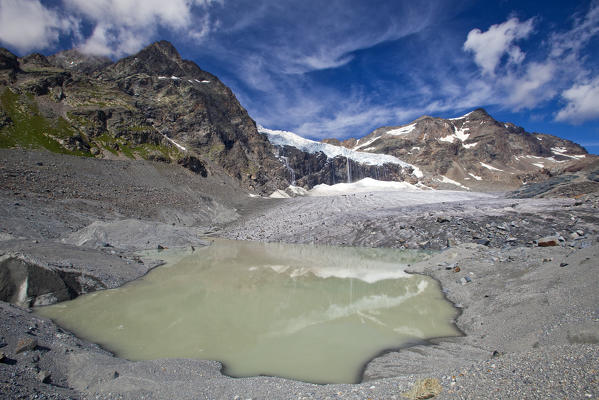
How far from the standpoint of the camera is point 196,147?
79.3m

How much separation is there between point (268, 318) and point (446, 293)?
669cm

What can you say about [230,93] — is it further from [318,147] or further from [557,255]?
[557,255]

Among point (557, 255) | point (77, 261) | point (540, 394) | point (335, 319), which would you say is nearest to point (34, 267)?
point (77, 261)

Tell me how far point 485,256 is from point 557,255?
2.71m

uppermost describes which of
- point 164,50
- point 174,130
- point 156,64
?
point 164,50

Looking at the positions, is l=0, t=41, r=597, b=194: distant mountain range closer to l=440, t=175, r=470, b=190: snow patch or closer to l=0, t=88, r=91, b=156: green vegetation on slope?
l=0, t=88, r=91, b=156: green vegetation on slope

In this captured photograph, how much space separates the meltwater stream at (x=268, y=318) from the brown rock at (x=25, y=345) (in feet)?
5.43

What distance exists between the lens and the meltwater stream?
6.26 m

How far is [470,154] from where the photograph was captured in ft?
516

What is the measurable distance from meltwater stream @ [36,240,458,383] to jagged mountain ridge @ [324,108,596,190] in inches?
4710

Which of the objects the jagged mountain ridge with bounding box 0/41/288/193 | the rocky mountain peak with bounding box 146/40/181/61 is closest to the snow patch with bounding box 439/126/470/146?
the jagged mountain ridge with bounding box 0/41/288/193

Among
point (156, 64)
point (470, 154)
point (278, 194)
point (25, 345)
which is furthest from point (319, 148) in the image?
point (25, 345)

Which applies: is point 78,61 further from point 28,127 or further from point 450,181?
point 450,181

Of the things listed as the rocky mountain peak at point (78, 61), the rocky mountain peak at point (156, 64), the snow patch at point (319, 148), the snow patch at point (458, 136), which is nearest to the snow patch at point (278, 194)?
the snow patch at point (319, 148)
